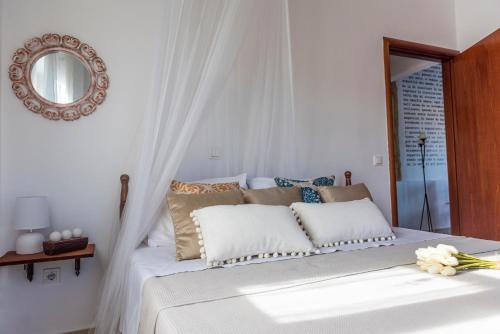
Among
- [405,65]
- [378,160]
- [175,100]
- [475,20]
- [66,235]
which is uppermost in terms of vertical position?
[475,20]

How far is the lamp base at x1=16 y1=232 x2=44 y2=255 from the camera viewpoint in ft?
6.28

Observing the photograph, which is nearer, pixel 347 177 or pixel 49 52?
pixel 49 52

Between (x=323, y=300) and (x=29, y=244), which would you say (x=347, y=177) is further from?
(x=29, y=244)

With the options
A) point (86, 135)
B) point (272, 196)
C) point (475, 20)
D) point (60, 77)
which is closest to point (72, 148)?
point (86, 135)

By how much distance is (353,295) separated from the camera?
1122 mm

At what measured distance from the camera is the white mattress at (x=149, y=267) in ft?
4.92

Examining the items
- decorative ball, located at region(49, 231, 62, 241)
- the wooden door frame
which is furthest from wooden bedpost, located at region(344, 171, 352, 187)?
decorative ball, located at region(49, 231, 62, 241)

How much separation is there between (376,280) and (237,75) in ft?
5.87

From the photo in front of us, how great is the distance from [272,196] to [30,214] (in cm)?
137

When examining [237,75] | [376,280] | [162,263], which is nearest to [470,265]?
[376,280]

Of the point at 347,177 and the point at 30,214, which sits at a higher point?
the point at 347,177

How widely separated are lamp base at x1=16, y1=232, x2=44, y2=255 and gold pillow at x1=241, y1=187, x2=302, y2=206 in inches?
47.1

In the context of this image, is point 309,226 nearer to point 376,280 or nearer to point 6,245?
point 376,280

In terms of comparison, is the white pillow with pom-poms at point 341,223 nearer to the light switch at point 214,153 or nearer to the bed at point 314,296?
the bed at point 314,296
